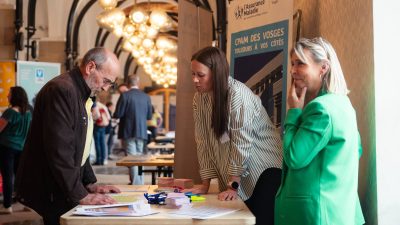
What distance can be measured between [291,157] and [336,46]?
1.43 metres

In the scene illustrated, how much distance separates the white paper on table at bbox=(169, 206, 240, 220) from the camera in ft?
9.07

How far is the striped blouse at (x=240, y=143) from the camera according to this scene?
3.47 m

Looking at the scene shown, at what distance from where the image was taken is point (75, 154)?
3273 mm

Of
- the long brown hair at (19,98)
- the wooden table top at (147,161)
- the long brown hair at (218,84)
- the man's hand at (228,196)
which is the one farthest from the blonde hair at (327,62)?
the long brown hair at (19,98)

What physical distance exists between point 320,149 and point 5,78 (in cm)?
802

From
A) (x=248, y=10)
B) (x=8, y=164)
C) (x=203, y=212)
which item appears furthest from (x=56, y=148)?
(x=8, y=164)

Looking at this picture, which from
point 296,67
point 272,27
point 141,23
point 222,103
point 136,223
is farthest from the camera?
point 141,23

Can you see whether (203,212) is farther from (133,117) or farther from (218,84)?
(133,117)

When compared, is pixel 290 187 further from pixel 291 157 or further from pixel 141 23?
pixel 141 23

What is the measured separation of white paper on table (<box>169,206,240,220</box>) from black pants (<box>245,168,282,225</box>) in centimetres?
61

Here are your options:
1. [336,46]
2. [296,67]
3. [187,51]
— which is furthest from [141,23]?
[296,67]

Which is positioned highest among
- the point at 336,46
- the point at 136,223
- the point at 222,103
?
the point at 336,46

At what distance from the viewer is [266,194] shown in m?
3.54

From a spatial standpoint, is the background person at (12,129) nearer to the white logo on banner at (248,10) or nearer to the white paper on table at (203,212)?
the white logo on banner at (248,10)
